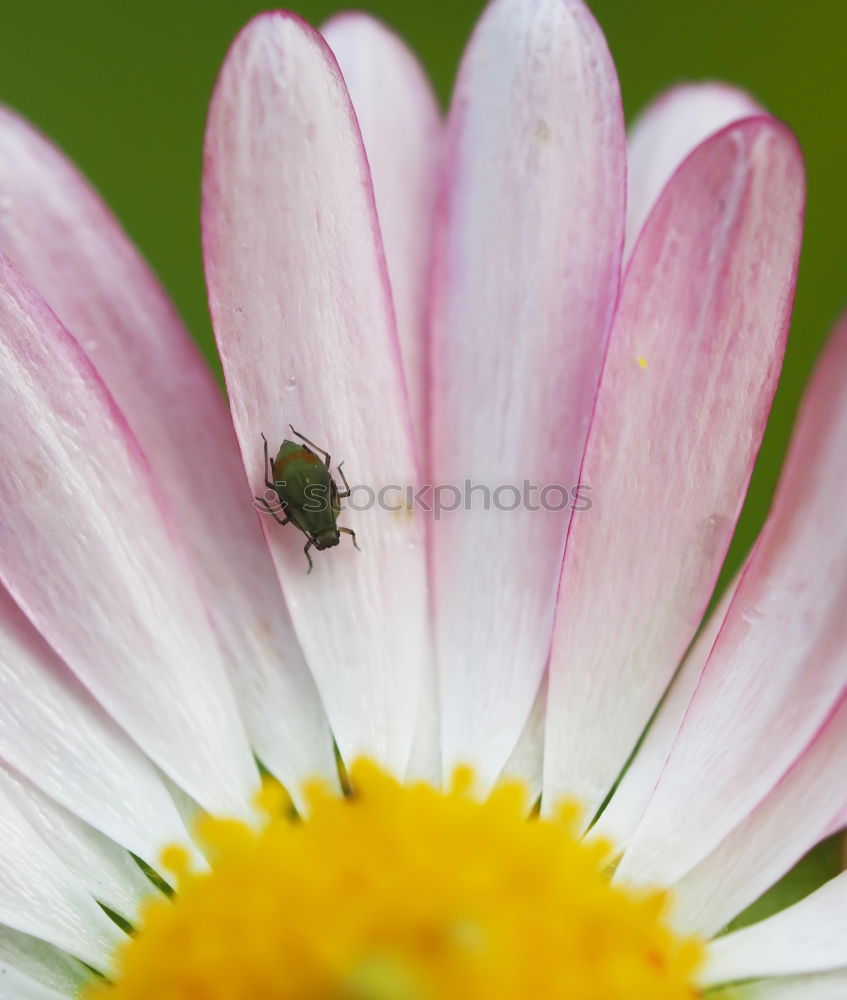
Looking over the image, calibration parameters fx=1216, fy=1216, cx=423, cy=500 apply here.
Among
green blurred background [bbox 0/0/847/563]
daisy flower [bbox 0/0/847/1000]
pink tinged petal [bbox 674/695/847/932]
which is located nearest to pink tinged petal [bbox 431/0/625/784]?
daisy flower [bbox 0/0/847/1000]

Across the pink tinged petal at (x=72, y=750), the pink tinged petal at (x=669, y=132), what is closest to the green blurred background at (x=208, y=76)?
the pink tinged petal at (x=669, y=132)

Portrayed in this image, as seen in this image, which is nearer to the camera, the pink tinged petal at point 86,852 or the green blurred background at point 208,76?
the pink tinged petal at point 86,852

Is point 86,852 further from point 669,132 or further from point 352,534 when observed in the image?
point 669,132

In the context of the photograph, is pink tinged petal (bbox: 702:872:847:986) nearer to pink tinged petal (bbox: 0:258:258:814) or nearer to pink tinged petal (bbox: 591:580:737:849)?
pink tinged petal (bbox: 591:580:737:849)

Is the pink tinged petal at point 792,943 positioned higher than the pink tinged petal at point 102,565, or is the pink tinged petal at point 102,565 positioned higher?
the pink tinged petal at point 102,565

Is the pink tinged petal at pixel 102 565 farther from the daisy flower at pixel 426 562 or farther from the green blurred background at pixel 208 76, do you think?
the green blurred background at pixel 208 76

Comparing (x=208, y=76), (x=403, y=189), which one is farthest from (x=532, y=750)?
(x=208, y=76)
